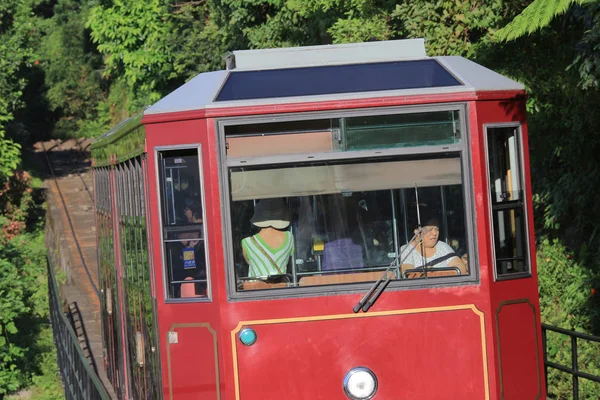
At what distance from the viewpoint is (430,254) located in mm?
7336

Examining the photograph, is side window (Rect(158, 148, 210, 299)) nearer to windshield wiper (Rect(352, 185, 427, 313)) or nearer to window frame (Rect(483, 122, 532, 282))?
windshield wiper (Rect(352, 185, 427, 313))

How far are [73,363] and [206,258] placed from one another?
3.88m

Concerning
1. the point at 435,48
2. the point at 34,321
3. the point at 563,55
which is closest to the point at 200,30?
the point at 34,321

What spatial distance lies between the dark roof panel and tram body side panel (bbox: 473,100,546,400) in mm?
441

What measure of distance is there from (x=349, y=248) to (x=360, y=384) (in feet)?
3.01

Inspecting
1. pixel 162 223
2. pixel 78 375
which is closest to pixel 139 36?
pixel 78 375

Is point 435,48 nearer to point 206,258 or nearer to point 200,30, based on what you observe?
point 206,258

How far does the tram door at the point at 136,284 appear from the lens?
8.02m

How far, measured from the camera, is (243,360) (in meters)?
7.20

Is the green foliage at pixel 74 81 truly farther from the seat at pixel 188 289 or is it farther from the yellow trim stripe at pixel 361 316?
the yellow trim stripe at pixel 361 316

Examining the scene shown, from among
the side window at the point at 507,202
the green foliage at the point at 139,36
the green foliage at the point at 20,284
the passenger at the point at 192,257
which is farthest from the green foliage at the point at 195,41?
the side window at the point at 507,202

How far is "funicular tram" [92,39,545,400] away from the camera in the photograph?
7.23 m

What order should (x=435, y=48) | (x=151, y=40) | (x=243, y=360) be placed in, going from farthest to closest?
1. (x=151, y=40)
2. (x=435, y=48)
3. (x=243, y=360)

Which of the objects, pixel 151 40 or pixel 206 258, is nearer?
pixel 206 258
